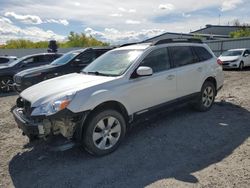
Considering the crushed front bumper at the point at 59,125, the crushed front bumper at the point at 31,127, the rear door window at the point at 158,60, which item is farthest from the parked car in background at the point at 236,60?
the crushed front bumper at the point at 31,127

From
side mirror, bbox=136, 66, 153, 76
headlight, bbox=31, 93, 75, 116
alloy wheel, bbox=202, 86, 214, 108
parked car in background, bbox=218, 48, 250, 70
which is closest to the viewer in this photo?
headlight, bbox=31, 93, 75, 116

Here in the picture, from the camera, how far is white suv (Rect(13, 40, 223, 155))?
4.04 metres

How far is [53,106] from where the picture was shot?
3965 millimetres

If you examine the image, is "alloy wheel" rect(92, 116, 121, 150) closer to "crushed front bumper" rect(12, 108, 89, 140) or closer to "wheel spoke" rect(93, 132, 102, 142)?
"wheel spoke" rect(93, 132, 102, 142)

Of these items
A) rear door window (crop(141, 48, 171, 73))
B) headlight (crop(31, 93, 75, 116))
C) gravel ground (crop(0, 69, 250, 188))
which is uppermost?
rear door window (crop(141, 48, 171, 73))

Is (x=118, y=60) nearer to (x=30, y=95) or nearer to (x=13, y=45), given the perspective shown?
(x=30, y=95)

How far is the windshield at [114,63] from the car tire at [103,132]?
827mm

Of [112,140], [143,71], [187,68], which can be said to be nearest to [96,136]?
[112,140]

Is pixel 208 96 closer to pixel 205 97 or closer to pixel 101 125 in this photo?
pixel 205 97

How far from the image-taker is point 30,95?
4.49 metres

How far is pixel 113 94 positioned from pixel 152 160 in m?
1.19

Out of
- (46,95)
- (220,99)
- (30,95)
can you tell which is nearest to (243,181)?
(46,95)

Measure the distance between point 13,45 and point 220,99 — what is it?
62752 mm

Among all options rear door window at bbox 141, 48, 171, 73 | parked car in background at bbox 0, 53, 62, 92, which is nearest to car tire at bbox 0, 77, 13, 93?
parked car in background at bbox 0, 53, 62, 92
